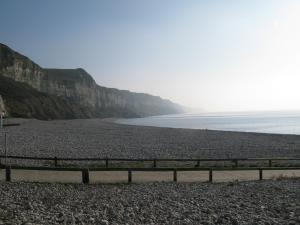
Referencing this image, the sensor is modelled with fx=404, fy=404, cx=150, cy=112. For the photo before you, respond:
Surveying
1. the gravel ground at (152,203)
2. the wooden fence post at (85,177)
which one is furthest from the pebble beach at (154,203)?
the wooden fence post at (85,177)

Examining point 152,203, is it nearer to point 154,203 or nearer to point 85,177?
point 154,203

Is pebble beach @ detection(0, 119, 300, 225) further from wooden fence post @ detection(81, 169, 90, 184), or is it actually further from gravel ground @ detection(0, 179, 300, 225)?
wooden fence post @ detection(81, 169, 90, 184)

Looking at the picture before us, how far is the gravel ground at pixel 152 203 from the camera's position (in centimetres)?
1071

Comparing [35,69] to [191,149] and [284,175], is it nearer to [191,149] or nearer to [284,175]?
[191,149]

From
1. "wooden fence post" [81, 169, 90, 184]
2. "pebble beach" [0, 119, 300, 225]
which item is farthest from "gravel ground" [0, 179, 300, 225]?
"wooden fence post" [81, 169, 90, 184]

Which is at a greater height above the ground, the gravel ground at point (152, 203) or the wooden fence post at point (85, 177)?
the wooden fence post at point (85, 177)

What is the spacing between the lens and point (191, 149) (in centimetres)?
4228

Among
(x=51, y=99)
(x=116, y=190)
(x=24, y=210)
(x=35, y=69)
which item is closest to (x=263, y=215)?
(x=116, y=190)

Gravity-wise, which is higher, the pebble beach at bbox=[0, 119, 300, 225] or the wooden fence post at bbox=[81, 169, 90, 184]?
the wooden fence post at bbox=[81, 169, 90, 184]

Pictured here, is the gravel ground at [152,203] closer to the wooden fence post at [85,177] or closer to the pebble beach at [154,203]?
the pebble beach at [154,203]

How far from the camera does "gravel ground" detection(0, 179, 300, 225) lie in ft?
35.1

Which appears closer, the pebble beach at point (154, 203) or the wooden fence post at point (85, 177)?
the pebble beach at point (154, 203)

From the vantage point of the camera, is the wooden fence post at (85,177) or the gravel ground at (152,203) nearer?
the gravel ground at (152,203)

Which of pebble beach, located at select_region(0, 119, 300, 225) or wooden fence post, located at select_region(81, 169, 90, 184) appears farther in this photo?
wooden fence post, located at select_region(81, 169, 90, 184)
